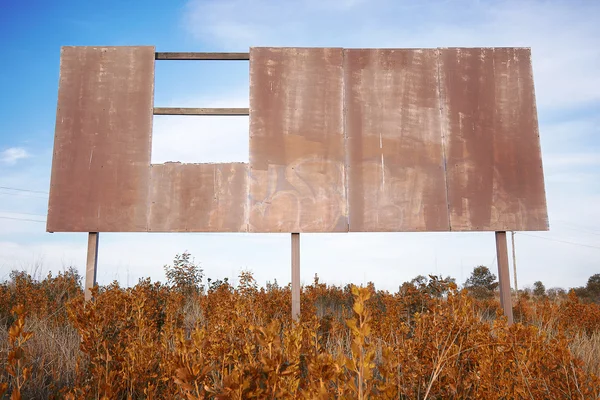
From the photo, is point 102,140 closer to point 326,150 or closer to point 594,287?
point 326,150

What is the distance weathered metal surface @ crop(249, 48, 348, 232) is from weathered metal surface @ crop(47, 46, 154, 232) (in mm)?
1955

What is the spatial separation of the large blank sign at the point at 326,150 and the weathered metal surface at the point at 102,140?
18mm

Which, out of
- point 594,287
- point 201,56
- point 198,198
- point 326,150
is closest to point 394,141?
point 326,150

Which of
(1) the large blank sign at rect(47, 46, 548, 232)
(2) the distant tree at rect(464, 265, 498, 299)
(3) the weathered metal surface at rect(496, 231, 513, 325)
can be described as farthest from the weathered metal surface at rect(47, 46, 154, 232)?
(2) the distant tree at rect(464, 265, 498, 299)

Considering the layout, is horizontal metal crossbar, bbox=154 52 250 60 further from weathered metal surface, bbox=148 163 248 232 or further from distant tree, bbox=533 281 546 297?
distant tree, bbox=533 281 546 297

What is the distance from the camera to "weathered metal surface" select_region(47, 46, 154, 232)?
8.28 meters

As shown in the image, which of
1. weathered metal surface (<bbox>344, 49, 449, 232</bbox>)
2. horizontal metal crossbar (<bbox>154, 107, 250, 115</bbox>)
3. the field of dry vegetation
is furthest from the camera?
weathered metal surface (<bbox>344, 49, 449, 232</bbox>)

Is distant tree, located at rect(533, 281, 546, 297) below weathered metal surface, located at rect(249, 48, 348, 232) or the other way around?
below

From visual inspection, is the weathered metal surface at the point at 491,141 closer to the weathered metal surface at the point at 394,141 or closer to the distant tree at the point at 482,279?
the weathered metal surface at the point at 394,141

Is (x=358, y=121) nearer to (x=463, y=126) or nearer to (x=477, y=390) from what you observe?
(x=463, y=126)

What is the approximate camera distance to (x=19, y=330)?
2.73 meters

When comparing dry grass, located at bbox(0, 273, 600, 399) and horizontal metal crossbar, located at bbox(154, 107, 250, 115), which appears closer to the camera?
dry grass, located at bbox(0, 273, 600, 399)

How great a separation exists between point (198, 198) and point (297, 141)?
6.54 ft

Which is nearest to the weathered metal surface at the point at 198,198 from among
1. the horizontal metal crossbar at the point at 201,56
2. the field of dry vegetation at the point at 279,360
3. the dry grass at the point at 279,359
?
the field of dry vegetation at the point at 279,360
